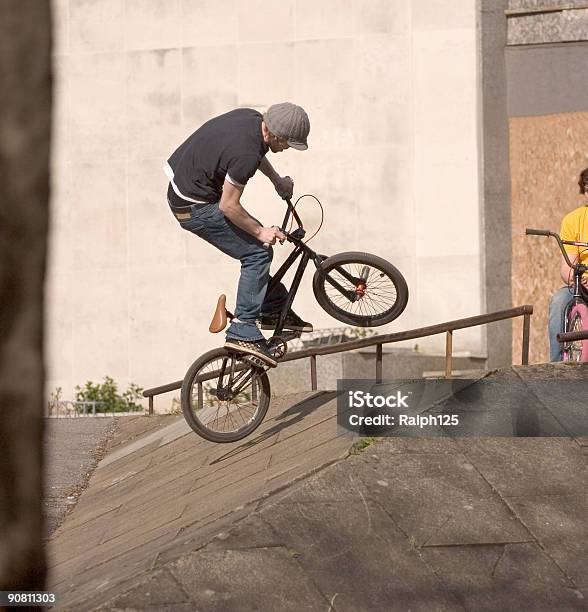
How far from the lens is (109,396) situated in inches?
705

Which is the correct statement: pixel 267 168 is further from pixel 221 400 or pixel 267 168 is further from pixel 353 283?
pixel 221 400

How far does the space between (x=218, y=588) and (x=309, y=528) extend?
761 mm

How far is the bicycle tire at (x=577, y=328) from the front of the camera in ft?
33.8

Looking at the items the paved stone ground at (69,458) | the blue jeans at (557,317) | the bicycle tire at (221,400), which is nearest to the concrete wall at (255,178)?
the paved stone ground at (69,458)

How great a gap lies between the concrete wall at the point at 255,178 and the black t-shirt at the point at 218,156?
27.1 feet

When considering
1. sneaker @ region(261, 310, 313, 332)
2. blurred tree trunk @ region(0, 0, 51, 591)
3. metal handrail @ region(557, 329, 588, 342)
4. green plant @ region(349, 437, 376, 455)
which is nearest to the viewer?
blurred tree trunk @ region(0, 0, 51, 591)

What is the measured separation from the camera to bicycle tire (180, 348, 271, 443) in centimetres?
916

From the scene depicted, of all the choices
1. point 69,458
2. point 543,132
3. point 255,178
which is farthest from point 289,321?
point 543,132

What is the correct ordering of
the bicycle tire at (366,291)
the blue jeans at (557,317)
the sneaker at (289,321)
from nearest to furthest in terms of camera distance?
the bicycle tire at (366,291) → the sneaker at (289,321) → the blue jeans at (557,317)

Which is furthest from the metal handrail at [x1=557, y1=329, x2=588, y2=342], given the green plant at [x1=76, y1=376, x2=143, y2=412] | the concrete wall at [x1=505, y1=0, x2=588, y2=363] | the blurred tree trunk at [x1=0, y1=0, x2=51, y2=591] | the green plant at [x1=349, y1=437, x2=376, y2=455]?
the green plant at [x1=76, y1=376, x2=143, y2=412]

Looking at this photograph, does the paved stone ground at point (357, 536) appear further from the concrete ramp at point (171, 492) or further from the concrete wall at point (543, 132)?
the concrete wall at point (543, 132)

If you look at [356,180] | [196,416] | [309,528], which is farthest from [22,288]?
[356,180]

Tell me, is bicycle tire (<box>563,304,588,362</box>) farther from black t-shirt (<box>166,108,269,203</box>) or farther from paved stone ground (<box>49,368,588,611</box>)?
black t-shirt (<box>166,108,269,203</box>)

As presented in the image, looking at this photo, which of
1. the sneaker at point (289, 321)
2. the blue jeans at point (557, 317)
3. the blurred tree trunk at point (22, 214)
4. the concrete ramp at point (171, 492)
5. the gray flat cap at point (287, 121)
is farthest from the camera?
the blue jeans at point (557, 317)
